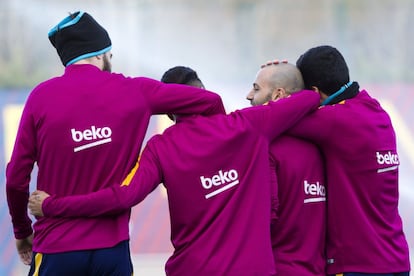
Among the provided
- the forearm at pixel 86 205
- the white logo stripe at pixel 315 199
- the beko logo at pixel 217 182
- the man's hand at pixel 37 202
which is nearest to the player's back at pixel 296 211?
the white logo stripe at pixel 315 199

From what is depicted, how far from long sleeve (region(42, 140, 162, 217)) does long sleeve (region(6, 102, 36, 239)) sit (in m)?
0.20

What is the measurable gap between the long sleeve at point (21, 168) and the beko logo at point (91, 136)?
175 mm

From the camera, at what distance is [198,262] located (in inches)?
104

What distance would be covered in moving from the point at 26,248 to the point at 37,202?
1.42 feet

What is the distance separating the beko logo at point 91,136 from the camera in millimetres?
2674

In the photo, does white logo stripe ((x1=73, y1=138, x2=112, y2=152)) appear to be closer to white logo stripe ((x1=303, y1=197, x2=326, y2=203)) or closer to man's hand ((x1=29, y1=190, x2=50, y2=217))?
man's hand ((x1=29, y1=190, x2=50, y2=217))

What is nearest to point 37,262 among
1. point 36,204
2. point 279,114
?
point 36,204

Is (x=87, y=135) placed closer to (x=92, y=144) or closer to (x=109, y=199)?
(x=92, y=144)

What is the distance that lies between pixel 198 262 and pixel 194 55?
19.4ft

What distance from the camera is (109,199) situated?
8.48ft

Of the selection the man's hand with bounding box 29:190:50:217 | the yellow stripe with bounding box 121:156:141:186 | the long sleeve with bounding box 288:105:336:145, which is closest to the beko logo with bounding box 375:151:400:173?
the long sleeve with bounding box 288:105:336:145

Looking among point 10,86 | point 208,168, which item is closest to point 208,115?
point 208,168

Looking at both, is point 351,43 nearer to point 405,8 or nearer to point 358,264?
point 405,8

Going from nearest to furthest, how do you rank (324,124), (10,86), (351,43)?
(324,124) < (10,86) < (351,43)
